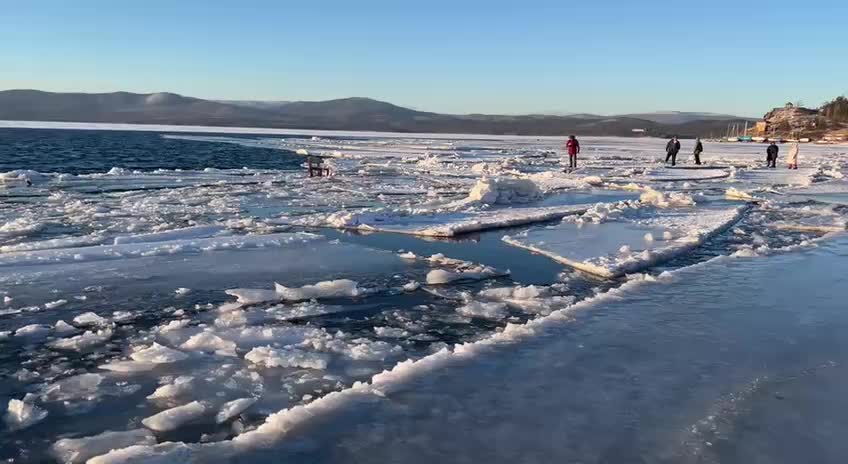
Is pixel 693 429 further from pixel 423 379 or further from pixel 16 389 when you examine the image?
pixel 16 389

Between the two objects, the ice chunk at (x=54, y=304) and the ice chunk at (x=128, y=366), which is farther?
the ice chunk at (x=54, y=304)

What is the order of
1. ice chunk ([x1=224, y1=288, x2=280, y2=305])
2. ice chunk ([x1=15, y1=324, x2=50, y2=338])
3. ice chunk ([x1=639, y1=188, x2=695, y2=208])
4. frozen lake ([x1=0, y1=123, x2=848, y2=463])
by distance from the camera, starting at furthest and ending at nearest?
ice chunk ([x1=639, y1=188, x2=695, y2=208]) < ice chunk ([x1=224, y1=288, x2=280, y2=305]) < ice chunk ([x1=15, y1=324, x2=50, y2=338]) < frozen lake ([x1=0, y1=123, x2=848, y2=463])

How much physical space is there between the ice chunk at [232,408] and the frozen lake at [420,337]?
0.06ft

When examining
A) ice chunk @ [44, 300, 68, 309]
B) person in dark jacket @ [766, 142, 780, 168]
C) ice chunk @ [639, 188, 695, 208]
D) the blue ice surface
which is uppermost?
person in dark jacket @ [766, 142, 780, 168]

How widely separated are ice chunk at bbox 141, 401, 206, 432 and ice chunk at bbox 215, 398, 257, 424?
12 cm

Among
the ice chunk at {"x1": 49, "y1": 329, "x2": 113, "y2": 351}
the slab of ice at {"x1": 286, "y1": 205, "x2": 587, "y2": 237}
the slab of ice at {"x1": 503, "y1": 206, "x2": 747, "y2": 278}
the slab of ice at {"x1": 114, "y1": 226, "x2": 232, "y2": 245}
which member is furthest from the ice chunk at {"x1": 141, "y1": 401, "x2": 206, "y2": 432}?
the slab of ice at {"x1": 286, "y1": 205, "x2": 587, "y2": 237}

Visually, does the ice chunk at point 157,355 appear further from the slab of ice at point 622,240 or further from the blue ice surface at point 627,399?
the slab of ice at point 622,240

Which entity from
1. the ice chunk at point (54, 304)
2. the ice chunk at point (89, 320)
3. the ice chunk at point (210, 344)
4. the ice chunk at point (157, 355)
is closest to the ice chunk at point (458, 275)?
the ice chunk at point (210, 344)

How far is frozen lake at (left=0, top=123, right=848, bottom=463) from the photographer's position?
11.9 feet

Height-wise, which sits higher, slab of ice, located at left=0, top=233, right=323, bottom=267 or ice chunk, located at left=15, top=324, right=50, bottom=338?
slab of ice, located at left=0, top=233, right=323, bottom=267

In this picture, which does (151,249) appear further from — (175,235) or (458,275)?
(458,275)

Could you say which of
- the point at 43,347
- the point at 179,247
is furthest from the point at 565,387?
the point at 179,247

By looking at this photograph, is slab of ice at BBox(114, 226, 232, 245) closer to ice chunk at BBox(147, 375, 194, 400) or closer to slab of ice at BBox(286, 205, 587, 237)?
slab of ice at BBox(286, 205, 587, 237)

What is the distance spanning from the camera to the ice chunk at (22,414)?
3.82 m
